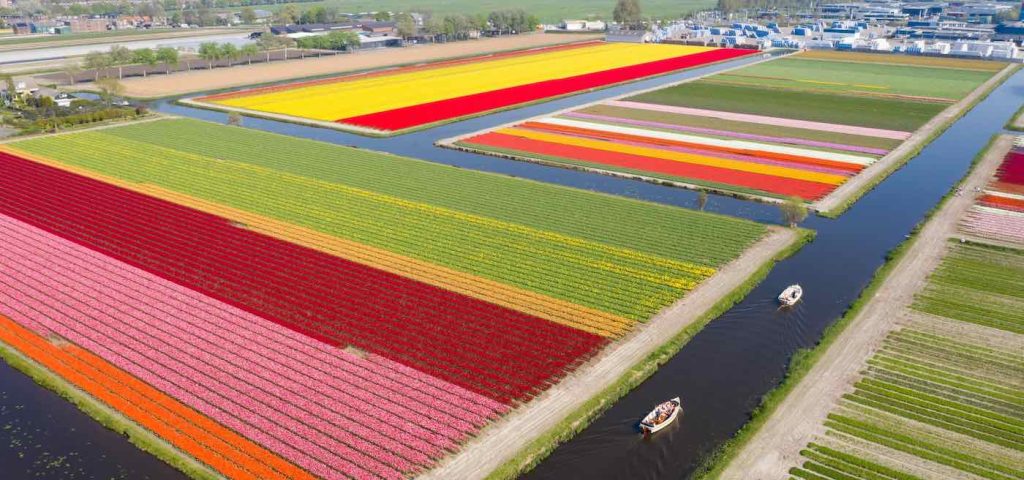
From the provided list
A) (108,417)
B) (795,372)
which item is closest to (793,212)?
(795,372)

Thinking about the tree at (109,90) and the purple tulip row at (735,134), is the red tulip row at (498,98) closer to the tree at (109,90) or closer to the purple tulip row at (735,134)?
the purple tulip row at (735,134)

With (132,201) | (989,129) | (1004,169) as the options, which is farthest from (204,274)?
(989,129)

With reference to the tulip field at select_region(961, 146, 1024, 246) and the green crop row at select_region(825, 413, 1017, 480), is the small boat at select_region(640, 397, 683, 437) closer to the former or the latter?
the green crop row at select_region(825, 413, 1017, 480)

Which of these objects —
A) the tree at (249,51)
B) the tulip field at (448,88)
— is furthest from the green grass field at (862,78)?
the tree at (249,51)

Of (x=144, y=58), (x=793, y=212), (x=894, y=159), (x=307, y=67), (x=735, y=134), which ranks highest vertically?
(x=144, y=58)

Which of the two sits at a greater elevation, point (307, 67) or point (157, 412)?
point (307, 67)

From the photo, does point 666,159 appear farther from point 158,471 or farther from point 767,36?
point 767,36

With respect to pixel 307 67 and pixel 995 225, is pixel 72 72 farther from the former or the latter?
pixel 995 225
